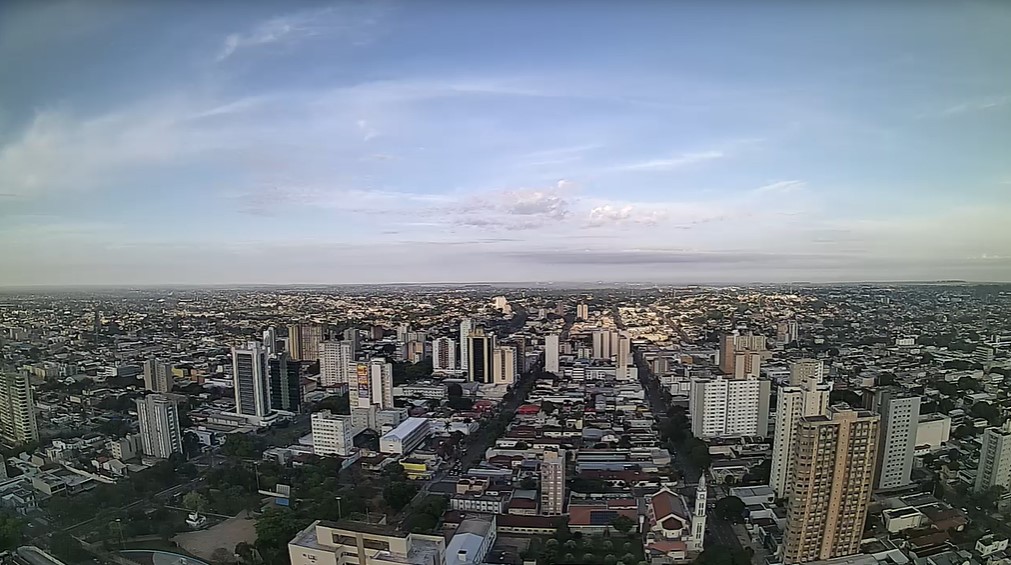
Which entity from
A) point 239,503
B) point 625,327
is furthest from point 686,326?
point 239,503

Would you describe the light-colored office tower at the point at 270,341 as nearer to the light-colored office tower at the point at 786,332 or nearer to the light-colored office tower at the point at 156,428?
the light-colored office tower at the point at 156,428

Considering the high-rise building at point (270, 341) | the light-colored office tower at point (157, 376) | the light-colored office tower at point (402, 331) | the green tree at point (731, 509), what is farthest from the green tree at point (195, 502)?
the green tree at point (731, 509)

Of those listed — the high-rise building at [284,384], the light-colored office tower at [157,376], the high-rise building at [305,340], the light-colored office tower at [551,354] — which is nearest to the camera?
the light-colored office tower at [157,376]

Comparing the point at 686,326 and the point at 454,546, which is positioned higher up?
the point at 686,326

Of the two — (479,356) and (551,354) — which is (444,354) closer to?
(479,356)

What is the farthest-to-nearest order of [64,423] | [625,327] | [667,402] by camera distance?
[625,327]
[667,402]
[64,423]

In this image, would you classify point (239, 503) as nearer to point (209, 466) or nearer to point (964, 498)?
point (209, 466)

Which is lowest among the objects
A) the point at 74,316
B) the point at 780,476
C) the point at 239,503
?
the point at 239,503
